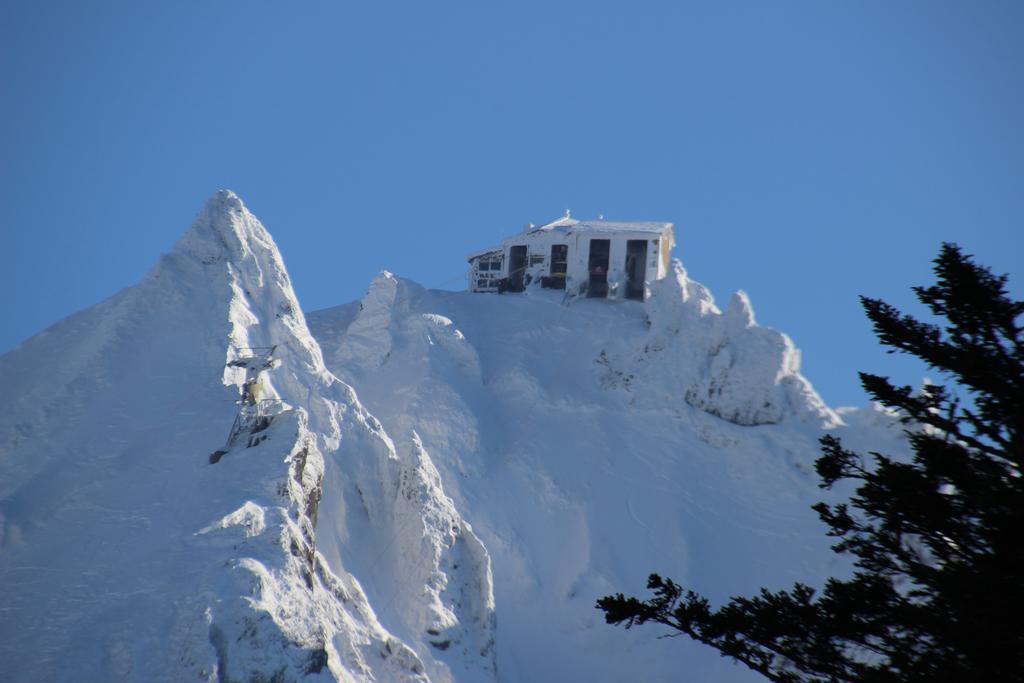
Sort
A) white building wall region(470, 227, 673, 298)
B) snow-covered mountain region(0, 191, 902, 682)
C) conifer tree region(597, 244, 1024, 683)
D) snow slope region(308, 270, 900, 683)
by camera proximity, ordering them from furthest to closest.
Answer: white building wall region(470, 227, 673, 298)
snow slope region(308, 270, 900, 683)
snow-covered mountain region(0, 191, 902, 682)
conifer tree region(597, 244, 1024, 683)

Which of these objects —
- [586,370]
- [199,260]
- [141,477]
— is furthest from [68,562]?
[586,370]

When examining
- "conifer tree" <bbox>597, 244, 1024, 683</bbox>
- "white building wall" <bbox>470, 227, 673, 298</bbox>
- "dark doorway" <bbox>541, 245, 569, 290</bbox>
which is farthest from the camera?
"dark doorway" <bbox>541, 245, 569, 290</bbox>

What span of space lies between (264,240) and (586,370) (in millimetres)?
17594

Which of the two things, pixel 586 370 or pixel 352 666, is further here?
pixel 586 370

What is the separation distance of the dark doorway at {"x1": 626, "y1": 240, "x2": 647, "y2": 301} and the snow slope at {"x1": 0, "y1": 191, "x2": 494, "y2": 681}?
23.8 meters

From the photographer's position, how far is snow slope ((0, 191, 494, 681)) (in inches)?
1085

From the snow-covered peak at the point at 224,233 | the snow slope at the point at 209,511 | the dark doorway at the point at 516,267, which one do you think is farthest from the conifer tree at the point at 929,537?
the dark doorway at the point at 516,267

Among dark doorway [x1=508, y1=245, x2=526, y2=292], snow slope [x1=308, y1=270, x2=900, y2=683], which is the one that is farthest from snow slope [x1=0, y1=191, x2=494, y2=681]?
dark doorway [x1=508, y1=245, x2=526, y2=292]

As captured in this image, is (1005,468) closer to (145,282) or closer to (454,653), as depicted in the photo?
(454,653)

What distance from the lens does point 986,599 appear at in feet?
48.2

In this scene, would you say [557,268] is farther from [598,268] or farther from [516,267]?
[516,267]

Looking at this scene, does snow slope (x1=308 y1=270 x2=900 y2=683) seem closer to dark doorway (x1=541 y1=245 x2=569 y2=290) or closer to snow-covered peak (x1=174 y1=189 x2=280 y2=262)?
dark doorway (x1=541 y1=245 x2=569 y2=290)

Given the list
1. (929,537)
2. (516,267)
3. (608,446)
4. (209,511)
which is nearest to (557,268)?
(516,267)

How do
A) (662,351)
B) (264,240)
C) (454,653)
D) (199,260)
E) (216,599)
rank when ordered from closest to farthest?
(216,599)
(454,653)
(199,260)
(264,240)
(662,351)
